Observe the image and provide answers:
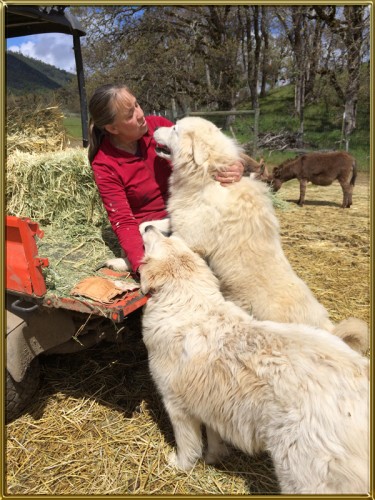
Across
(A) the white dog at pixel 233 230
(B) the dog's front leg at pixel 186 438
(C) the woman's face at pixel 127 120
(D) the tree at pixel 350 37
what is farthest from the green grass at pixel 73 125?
(D) the tree at pixel 350 37

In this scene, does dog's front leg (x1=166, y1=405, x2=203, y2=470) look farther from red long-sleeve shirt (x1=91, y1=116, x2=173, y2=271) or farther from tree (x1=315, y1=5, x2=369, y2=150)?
tree (x1=315, y1=5, x2=369, y2=150)

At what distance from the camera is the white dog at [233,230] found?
3.14 metres

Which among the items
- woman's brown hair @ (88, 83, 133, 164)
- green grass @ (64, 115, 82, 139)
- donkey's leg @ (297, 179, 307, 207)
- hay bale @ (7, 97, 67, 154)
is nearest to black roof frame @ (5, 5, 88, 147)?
hay bale @ (7, 97, 67, 154)

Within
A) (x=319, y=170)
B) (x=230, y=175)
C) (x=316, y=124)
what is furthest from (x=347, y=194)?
(x=316, y=124)

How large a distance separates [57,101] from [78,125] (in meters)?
0.59

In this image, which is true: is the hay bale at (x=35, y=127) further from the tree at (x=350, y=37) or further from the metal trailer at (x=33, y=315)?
the tree at (x=350, y=37)

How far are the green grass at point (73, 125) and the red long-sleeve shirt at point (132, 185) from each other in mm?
3881

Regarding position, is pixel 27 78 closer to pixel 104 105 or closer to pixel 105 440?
pixel 104 105

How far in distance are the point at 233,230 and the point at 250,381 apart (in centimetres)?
147

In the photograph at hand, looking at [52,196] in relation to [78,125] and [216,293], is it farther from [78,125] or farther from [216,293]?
[78,125]

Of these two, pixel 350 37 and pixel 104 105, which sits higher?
pixel 350 37

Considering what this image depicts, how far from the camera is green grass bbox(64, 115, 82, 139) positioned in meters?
7.56

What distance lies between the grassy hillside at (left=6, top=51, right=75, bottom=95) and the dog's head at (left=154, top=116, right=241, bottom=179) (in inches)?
92.7

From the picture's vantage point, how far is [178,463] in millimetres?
2838
